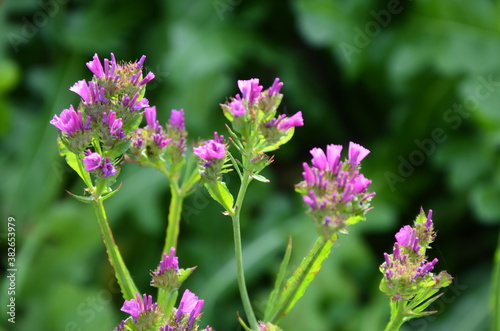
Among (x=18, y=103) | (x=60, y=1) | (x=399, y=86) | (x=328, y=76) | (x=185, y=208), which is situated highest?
(x=60, y=1)

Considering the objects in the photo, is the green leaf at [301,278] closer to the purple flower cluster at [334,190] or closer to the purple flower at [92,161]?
the purple flower cluster at [334,190]

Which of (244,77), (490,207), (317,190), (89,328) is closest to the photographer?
(317,190)

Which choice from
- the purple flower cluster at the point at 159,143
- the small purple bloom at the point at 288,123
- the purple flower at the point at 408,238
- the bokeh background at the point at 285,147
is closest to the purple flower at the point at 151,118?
the purple flower cluster at the point at 159,143

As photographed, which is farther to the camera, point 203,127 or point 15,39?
point 15,39

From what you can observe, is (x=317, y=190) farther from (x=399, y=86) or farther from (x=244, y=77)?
(x=244, y=77)

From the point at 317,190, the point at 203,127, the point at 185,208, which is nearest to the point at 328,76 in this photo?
the point at 203,127

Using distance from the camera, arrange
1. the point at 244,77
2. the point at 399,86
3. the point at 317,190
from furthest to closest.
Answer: the point at 244,77, the point at 399,86, the point at 317,190

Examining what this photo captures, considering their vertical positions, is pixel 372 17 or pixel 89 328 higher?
pixel 372 17
